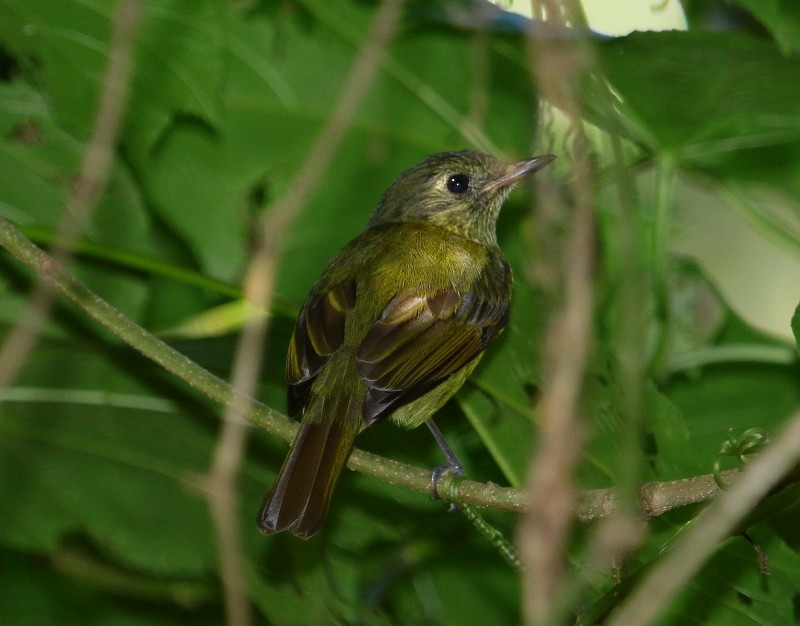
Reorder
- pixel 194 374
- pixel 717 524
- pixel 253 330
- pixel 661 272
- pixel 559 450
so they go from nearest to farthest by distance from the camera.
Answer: pixel 717 524 < pixel 559 450 < pixel 253 330 < pixel 194 374 < pixel 661 272

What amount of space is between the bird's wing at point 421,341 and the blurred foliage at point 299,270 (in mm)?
134

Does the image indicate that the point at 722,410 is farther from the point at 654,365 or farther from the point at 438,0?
the point at 438,0

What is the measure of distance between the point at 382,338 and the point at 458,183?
3.48 feet

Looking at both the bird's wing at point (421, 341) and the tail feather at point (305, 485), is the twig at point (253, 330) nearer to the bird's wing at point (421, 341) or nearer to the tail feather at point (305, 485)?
the tail feather at point (305, 485)

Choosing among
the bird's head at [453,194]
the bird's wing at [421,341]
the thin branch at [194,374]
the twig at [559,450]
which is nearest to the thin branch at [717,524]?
the twig at [559,450]

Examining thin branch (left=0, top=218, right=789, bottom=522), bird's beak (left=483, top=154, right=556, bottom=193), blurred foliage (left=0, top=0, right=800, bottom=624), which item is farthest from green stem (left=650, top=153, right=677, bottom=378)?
thin branch (left=0, top=218, right=789, bottom=522)

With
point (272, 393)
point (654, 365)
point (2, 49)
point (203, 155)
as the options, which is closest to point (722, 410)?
point (654, 365)

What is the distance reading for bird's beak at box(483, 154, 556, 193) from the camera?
11.9 feet

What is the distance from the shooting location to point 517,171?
4.03 m

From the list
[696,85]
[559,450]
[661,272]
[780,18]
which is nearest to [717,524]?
[559,450]

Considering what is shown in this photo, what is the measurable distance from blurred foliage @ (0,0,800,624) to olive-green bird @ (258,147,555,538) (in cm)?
15

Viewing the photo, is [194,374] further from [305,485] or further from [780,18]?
[780,18]

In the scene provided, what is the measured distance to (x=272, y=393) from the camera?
3963 mm

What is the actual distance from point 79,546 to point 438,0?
2.35 m
